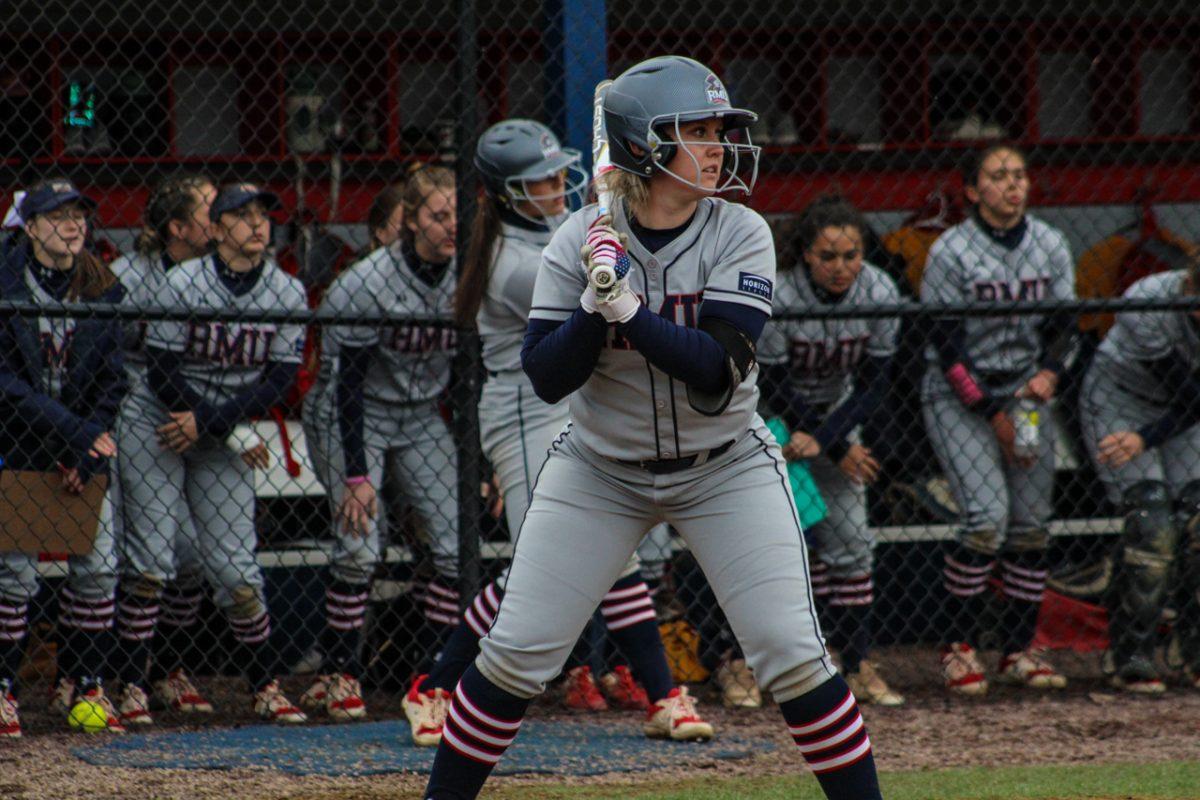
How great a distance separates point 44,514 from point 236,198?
1.16 meters

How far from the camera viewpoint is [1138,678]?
5.36 m

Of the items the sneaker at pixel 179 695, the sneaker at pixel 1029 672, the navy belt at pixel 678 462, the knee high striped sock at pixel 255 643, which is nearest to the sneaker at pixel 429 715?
the knee high striped sock at pixel 255 643

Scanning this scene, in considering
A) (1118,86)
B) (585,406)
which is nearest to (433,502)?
(585,406)

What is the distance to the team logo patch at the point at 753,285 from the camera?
2996 mm

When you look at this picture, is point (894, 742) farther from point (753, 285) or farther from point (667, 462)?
point (753, 285)

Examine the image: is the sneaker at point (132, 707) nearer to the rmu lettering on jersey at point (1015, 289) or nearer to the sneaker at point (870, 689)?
the sneaker at point (870, 689)

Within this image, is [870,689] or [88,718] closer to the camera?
[88,718]

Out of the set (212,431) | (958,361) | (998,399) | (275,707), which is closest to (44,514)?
(212,431)

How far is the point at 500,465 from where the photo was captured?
14.5 ft

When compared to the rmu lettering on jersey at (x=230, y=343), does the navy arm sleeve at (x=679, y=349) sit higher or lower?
higher

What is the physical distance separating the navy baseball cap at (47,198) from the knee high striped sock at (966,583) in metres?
3.25

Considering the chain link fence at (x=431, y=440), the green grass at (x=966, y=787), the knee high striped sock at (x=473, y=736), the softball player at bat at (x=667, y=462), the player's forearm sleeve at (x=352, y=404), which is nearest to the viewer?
the softball player at bat at (x=667, y=462)

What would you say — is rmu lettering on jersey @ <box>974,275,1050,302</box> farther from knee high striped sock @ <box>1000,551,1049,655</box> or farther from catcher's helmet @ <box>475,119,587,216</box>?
catcher's helmet @ <box>475,119,587,216</box>

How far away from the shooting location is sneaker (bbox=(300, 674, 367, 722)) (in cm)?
495
